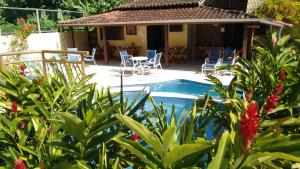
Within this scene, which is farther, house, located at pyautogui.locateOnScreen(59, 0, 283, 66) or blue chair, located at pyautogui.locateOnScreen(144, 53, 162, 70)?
house, located at pyautogui.locateOnScreen(59, 0, 283, 66)

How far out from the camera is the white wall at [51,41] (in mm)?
15002

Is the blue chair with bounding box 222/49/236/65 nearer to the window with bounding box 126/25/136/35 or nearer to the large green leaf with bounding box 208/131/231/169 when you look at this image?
the window with bounding box 126/25/136/35

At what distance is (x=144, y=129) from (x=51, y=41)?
1810 centimetres

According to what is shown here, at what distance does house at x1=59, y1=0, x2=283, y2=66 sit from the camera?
14.8 meters

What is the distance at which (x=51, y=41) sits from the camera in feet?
57.9

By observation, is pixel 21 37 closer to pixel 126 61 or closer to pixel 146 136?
pixel 126 61

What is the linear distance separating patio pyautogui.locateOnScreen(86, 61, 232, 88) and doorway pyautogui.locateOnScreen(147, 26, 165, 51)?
4113 mm

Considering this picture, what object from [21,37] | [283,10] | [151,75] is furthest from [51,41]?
[283,10]

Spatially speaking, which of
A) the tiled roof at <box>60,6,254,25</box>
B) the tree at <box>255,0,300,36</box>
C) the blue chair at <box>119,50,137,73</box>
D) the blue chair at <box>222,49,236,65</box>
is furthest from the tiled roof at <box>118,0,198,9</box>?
the blue chair at <box>119,50,137,73</box>

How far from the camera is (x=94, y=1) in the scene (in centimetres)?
2417

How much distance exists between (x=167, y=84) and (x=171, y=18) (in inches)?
165

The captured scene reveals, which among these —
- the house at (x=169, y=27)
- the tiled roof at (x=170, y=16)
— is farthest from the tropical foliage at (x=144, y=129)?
the house at (x=169, y=27)

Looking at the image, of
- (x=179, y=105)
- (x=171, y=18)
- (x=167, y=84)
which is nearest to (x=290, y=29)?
(x=171, y=18)

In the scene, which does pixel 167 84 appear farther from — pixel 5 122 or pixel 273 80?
pixel 5 122
